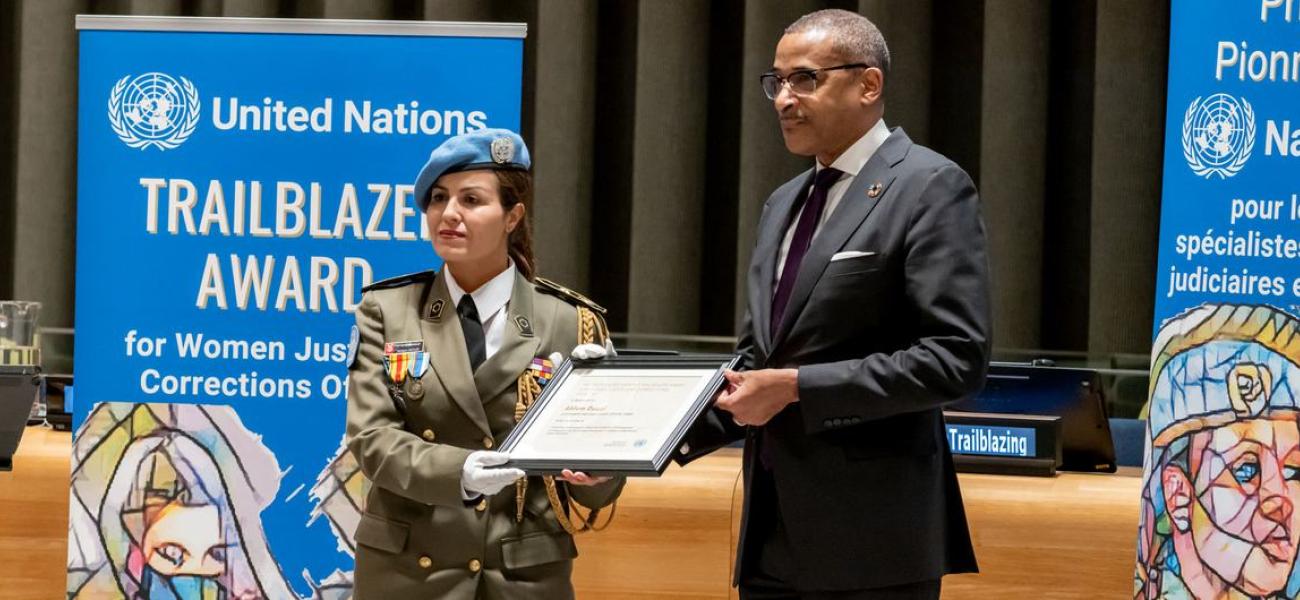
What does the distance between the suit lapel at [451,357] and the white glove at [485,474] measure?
12 centimetres

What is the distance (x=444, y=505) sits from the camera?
209 centimetres

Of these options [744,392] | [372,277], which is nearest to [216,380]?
[372,277]

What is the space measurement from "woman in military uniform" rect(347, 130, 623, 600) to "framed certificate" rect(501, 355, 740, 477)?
0.04 meters

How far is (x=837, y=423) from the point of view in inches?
79.0

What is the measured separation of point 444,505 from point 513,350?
0.89ft

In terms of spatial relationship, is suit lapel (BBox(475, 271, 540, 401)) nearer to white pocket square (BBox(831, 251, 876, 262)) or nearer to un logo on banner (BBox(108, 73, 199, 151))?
white pocket square (BBox(831, 251, 876, 262))

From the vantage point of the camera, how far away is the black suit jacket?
200 cm

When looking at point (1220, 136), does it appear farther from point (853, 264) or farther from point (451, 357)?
point (451, 357)

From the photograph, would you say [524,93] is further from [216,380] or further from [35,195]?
[216,380]

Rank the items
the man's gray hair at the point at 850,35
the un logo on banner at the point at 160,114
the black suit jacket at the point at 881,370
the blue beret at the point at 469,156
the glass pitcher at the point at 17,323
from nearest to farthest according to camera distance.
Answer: the black suit jacket at the point at 881,370, the man's gray hair at the point at 850,35, the blue beret at the point at 469,156, the un logo on banner at the point at 160,114, the glass pitcher at the point at 17,323

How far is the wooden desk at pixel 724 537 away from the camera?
3184 mm

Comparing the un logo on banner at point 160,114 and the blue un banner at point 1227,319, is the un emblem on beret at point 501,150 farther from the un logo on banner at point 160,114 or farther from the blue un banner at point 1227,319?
the blue un banner at point 1227,319

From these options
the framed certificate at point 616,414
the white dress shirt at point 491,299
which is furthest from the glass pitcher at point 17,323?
the framed certificate at point 616,414

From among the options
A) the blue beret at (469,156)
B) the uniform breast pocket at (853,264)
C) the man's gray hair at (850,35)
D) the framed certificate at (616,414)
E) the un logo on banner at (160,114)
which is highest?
the man's gray hair at (850,35)
